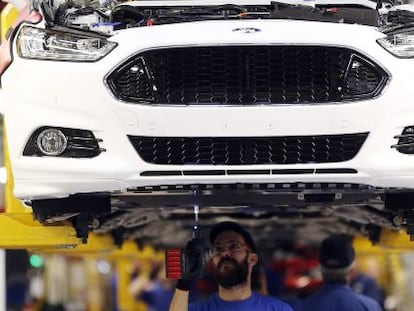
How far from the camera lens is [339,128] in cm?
354

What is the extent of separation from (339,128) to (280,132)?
219 millimetres

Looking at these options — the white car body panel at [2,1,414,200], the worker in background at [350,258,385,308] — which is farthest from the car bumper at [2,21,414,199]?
the worker in background at [350,258,385,308]

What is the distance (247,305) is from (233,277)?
0.47 ft

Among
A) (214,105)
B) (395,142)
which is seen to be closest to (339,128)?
(395,142)

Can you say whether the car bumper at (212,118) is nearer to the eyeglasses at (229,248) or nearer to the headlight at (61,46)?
the headlight at (61,46)

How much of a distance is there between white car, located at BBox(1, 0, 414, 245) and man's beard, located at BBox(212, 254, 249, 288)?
853mm

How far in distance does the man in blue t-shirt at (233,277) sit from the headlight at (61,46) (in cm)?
130

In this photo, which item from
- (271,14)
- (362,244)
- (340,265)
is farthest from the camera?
(362,244)

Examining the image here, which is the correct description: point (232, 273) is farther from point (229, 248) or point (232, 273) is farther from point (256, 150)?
point (256, 150)

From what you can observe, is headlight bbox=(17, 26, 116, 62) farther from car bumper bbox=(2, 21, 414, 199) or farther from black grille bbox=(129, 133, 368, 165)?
black grille bbox=(129, 133, 368, 165)

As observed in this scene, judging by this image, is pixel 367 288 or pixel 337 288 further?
pixel 367 288

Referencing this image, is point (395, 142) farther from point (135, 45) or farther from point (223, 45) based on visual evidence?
point (135, 45)

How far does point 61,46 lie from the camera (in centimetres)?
364

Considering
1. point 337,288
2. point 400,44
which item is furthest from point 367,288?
point 400,44
